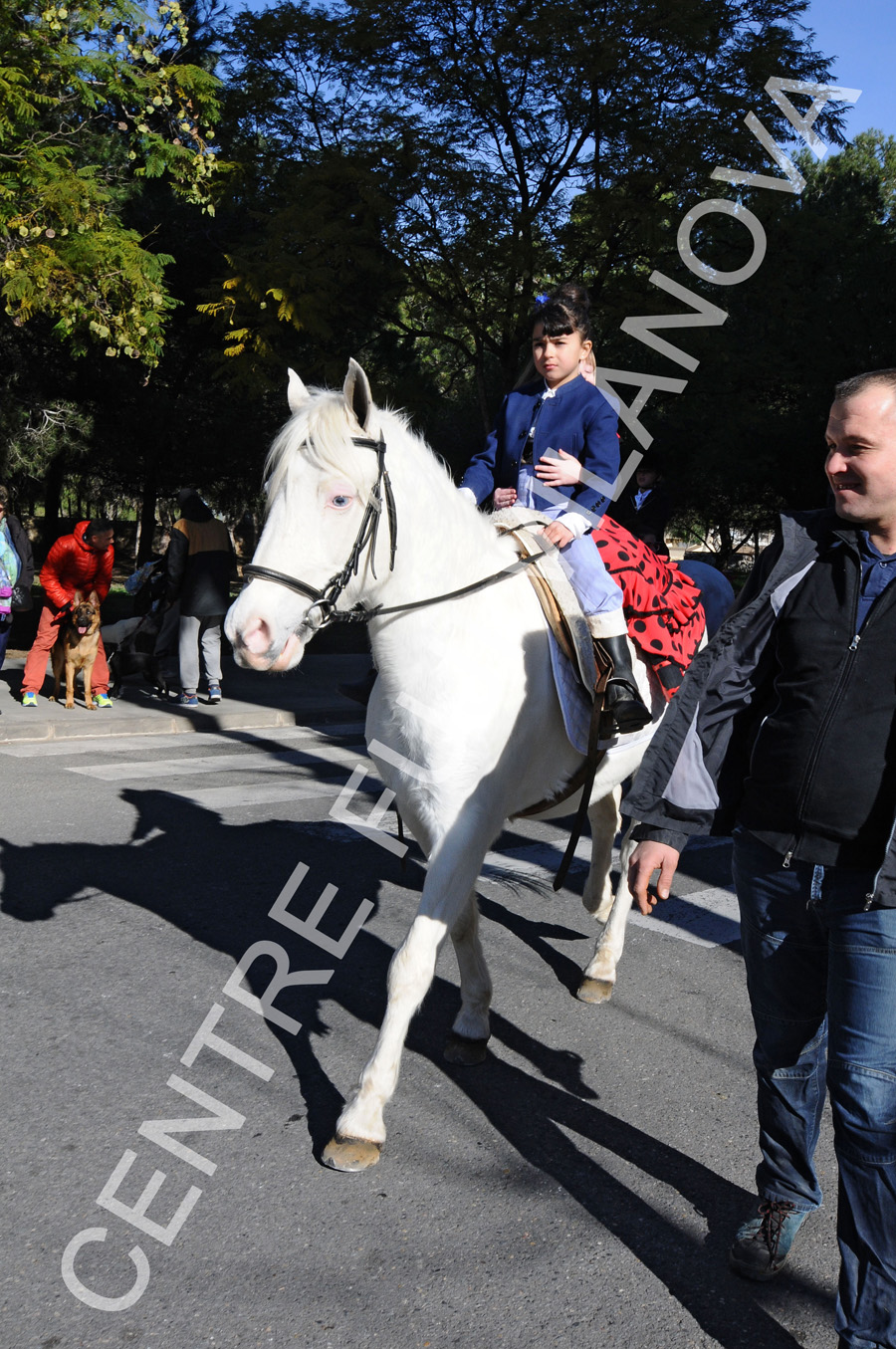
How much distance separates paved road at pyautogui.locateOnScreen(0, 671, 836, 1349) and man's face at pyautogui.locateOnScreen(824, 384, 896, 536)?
6.49 feet

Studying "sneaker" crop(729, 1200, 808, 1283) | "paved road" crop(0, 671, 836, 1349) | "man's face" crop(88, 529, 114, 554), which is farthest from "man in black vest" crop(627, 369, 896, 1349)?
"man's face" crop(88, 529, 114, 554)

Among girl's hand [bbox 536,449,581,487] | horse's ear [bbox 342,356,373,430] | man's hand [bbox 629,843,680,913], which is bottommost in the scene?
man's hand [bbox 629,843,680,913]

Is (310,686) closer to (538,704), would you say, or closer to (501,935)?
(501,935)

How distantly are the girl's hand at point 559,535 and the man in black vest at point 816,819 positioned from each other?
1.36 m

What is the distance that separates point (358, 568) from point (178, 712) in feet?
28.2

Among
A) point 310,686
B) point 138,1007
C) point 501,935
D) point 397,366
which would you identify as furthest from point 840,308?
point 138,1007

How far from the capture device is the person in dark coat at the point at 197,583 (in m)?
11.7

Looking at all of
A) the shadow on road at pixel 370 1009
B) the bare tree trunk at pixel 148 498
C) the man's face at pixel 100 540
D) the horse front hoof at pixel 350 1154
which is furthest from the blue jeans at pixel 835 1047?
the bare tree trunk at pixel 148 498

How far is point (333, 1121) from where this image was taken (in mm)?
3539

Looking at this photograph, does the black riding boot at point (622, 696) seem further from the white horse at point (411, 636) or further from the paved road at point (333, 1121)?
the paved road at point (333, 1121)

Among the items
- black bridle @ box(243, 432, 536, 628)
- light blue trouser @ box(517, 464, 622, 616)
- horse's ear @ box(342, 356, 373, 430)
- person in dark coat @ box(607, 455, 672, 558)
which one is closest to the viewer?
black bridle @ box(243, 432, 536, 628)

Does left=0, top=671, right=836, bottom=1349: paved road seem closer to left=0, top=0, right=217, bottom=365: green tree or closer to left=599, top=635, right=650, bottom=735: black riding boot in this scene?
left=599, top=635, right=650, bottom=735: black riding boot

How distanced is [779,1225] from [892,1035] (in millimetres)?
734

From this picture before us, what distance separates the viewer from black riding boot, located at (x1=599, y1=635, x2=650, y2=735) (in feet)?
12.9
